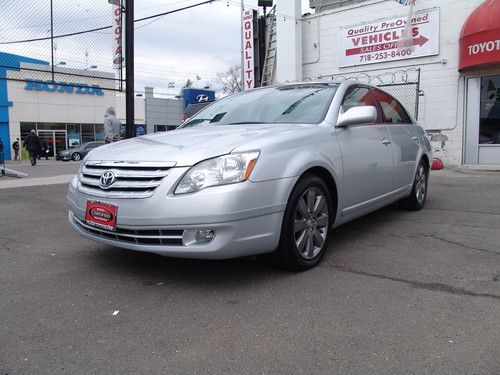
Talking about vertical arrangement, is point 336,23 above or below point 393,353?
above

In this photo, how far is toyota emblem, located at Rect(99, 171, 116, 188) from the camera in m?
3.30

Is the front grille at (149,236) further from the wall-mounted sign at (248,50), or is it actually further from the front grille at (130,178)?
the wall-mounted sign at (248,50)

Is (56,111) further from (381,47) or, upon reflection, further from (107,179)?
(107,179)

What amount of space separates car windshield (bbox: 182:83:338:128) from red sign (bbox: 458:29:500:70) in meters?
7.60

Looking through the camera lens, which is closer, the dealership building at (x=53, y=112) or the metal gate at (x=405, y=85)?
the metal gate at (x=405, y=85)

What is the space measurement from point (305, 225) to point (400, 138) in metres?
2.28

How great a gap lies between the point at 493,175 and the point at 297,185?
8.24 metres

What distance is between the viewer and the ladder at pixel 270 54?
1602 centimetres

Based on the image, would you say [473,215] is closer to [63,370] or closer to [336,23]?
[63,370]

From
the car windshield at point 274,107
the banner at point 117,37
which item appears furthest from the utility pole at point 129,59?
the car windshield at point 274,107

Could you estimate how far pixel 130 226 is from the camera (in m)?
3.15

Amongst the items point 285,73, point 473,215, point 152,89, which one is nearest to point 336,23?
point 285,73

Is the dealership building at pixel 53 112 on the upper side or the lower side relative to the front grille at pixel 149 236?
upper

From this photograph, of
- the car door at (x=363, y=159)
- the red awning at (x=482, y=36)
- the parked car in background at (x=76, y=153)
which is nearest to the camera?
the car door at (x=363, y=159)
